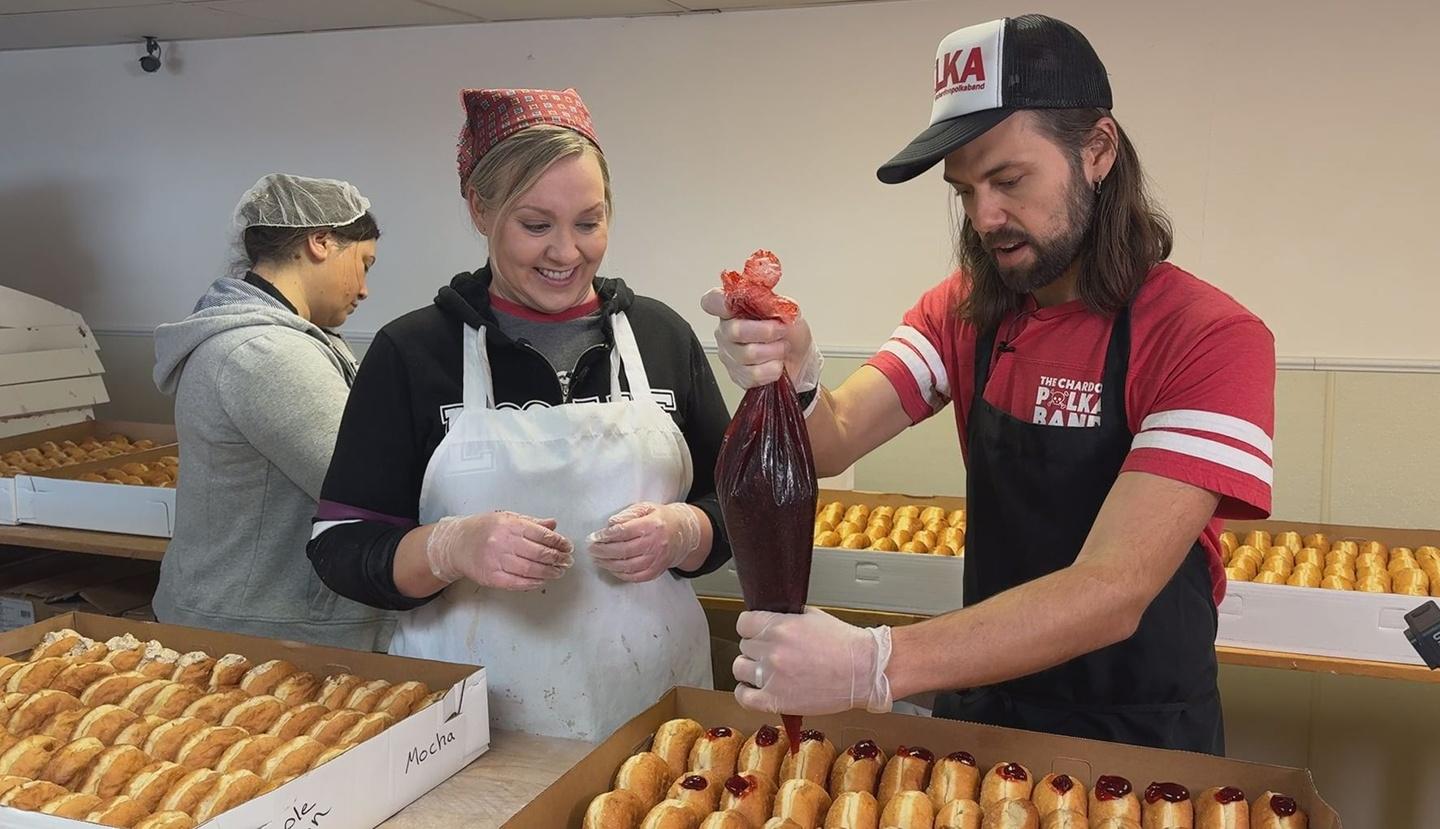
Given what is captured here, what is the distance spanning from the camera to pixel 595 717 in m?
2.03

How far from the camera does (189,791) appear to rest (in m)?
1.54

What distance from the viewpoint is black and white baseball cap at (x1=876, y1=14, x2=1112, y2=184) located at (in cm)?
155

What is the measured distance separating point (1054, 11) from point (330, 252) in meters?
2.59

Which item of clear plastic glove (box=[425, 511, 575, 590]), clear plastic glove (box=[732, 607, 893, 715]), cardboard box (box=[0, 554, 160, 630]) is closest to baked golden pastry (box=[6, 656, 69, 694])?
clear plastic glove (box=[425, 511, 575, 590])

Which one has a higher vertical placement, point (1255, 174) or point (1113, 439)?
point (1255, 174)

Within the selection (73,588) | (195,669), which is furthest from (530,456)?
(73,588)

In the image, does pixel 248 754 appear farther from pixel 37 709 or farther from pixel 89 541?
pixel 89 541

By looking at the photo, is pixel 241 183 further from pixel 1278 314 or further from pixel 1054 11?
pixel 1278 314

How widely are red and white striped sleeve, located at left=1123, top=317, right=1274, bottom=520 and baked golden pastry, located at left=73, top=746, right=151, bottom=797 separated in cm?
147

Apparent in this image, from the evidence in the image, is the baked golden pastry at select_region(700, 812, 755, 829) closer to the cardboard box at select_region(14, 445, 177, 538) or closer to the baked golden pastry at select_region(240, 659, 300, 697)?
the baked golden pastry at select_region(240, 659, 300, 697)

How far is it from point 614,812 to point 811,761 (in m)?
0.31

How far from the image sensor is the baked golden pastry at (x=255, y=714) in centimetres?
178

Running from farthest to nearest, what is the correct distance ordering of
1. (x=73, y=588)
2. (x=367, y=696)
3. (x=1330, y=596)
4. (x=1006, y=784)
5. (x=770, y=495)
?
(x=73, y=588) → (x=1330, y=596) → (x=367, y=696) → (x=1006, y=784) → (x=770, y=495)

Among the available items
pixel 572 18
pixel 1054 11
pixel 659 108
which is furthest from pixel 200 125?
pixel 1054 11
